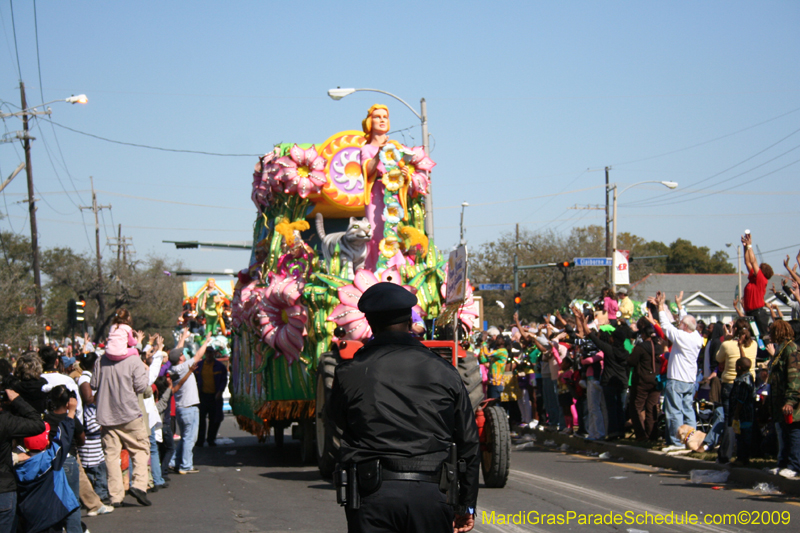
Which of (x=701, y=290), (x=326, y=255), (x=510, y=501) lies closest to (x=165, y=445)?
(x=326, y=255)

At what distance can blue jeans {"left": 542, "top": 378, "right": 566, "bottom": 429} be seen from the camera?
51.0 ft

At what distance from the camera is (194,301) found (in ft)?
80.6

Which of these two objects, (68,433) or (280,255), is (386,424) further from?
(280,255)

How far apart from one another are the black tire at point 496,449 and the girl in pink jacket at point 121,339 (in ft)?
12.5

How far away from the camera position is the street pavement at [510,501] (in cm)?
806

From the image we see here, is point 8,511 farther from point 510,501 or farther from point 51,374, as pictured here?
point 510,501

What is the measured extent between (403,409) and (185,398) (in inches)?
333

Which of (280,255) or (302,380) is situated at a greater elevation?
(280,255)

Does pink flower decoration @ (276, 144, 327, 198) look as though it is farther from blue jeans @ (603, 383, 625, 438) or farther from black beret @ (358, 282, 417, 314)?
black beret @ (358, 282, 417, 314)

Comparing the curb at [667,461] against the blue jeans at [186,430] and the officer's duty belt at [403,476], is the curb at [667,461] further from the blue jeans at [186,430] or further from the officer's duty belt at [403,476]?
the officer's duty belt at [403,476]

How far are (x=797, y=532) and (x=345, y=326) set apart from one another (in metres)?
5.39

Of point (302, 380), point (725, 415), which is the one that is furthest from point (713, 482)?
point (302, 380)

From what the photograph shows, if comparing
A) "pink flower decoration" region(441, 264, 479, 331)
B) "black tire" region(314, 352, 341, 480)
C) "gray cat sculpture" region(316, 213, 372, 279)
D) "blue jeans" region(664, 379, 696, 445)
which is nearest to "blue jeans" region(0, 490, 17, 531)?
"black tire" region(314, 352, 341, 480)

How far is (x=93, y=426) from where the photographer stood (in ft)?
29.7
